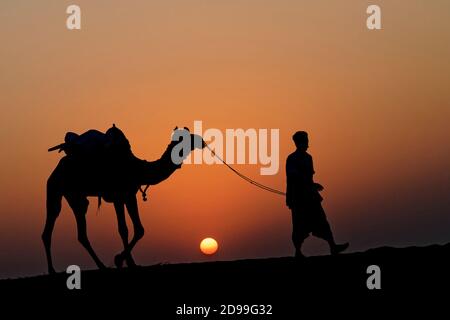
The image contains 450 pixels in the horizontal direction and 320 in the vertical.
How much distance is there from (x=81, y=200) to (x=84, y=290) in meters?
4.31

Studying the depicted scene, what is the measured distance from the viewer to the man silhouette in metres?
19.9

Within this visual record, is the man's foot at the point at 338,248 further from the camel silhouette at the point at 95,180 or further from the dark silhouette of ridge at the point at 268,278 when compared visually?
the camel silhouette at the point at 95,180

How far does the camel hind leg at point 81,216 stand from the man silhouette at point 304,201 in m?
4.28

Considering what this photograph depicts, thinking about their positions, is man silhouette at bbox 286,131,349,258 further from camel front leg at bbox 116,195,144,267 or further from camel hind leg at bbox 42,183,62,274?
camel hind leg at bbox 42,183,62,274

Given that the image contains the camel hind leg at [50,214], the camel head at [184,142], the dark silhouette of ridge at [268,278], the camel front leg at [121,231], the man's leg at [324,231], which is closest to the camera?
the dark silhouette of ridge at [268,278]

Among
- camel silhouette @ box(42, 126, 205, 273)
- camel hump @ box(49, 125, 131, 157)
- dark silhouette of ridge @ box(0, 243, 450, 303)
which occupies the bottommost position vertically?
dark silhouette of ridge @ box(0, 243, 450, 303)

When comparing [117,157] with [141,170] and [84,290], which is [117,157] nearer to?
[141,170]

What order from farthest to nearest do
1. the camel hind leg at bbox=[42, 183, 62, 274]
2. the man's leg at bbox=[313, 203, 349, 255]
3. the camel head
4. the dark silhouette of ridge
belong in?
1. the camel hind leg at bbox=[42, 183, 62, 274]
2. the camel head
3. the man's leg at bbox=[313, 203, 349, 255]
4. the dark silhouette of ridge

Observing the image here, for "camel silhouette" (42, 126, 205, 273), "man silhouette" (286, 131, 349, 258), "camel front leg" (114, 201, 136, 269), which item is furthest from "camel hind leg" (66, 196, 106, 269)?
"man silhouette" (286, 131, 349, 258)

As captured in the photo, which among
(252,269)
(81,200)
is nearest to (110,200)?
(81,200)

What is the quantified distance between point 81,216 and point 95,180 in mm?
796

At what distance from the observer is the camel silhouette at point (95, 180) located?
2148 cm

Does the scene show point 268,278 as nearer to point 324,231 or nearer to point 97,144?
point 324,231

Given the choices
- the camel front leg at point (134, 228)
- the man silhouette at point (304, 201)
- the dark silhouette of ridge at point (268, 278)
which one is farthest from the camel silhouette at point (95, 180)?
the man silhouette at point (304, 201)
